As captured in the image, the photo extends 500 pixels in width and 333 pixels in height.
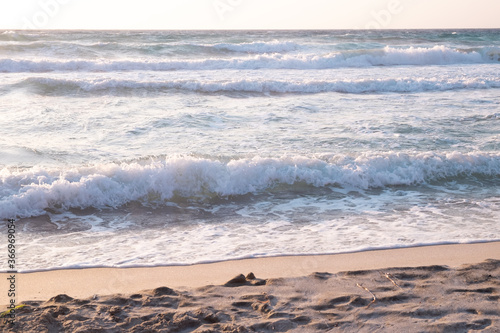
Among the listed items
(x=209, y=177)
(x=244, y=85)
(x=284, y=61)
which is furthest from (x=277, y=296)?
(x=284, y=61)

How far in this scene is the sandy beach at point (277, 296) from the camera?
266cm

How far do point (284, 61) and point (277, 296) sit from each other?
18385 millimetres

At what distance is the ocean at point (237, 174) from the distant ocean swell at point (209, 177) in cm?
2

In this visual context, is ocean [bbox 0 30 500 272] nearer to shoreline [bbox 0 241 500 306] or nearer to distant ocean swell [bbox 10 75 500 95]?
shoreline [bbox 0 241 500 306]

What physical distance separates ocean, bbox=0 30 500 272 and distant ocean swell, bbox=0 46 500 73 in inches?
228

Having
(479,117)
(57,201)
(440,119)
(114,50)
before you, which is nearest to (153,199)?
(57,201)

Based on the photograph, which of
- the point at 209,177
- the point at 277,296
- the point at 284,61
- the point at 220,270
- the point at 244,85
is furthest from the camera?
the point at 284,61

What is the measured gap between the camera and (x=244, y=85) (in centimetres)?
1352

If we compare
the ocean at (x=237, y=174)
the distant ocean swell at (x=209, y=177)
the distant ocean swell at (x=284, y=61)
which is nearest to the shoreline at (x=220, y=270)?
the ocean at (x=237, y=174)

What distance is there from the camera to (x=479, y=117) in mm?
9445

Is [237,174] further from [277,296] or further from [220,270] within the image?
[277,296]

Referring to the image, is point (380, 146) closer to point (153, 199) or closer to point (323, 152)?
point (323, 152)

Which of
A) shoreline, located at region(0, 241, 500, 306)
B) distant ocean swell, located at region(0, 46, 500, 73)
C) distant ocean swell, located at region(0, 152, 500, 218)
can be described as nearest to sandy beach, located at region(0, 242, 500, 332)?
shoreline, located at region(0, 241, 500, 306)

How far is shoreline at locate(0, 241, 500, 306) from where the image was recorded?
3.35 metres
